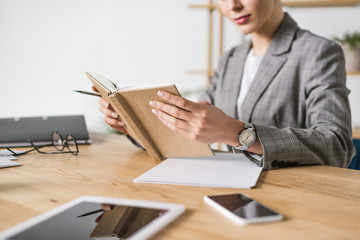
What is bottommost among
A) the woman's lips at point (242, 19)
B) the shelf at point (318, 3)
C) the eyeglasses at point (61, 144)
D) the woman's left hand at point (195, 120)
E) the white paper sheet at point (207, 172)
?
the eyeglasses at point (61, 144)

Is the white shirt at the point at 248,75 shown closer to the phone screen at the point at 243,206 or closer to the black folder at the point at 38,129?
the black folder at the point at 38,129

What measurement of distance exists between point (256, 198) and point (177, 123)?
29 centimetres

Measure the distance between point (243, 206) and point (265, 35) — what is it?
1055 mm

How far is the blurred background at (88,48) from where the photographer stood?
3320 millimetres

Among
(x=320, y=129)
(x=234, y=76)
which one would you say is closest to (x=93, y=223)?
(x=320, y=129)

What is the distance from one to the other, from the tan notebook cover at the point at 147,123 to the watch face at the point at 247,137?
10cm

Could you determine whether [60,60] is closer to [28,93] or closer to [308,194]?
[28,93]

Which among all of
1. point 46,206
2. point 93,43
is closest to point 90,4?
point 93,43

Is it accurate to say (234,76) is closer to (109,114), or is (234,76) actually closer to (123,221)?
(109,114)

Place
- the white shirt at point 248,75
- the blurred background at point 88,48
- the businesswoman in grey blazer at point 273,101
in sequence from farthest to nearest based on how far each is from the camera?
1. the blurred background at point 88,48
2. the white shirt at point 248,75
3. the businesswoman in grey blazer at point 273,101

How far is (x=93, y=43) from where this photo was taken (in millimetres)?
3557

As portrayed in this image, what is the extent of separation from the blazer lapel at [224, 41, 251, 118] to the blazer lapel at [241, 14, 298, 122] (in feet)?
0.35

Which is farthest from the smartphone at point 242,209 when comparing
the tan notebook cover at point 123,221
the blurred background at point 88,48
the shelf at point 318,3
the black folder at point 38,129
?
the blurred background at point 88,48

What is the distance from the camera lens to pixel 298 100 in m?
1.33
